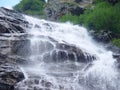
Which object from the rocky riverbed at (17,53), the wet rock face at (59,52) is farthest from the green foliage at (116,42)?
the wet rock face at (59,52)

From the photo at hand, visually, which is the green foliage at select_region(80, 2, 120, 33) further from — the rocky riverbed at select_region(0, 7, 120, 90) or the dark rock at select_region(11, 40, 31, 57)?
the dark rock at select_region(11, 40, 31, 57)

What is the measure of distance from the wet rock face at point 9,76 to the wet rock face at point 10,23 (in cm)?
557

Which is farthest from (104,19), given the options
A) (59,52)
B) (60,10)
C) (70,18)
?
(59,52)

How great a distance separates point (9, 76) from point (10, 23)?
753 cm

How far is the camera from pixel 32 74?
74.9 ft

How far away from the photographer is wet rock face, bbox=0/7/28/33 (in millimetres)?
27805

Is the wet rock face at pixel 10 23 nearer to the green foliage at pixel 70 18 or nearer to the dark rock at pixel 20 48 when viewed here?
the dark rock at pixel 20 48

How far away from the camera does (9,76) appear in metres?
22.0

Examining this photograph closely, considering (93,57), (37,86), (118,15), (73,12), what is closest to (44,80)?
(37,86)

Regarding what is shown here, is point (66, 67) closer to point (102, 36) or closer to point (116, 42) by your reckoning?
point (116, 42)

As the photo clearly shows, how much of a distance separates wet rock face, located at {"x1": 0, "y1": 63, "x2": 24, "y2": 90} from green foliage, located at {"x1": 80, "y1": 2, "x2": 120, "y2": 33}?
612 inches

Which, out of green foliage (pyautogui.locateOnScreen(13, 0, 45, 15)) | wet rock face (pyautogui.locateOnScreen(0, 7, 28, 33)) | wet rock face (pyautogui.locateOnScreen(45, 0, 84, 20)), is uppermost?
green foliage (pyautogui.locateOnScreen(13, 0, 45, 15))

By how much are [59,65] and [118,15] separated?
625 inches

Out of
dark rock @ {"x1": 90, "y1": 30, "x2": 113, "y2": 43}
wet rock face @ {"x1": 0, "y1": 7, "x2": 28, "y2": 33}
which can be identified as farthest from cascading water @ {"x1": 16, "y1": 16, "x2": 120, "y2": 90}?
dark rock @ {"x1": 90, "y1": 30, "x2": 113, "y2": 43}
